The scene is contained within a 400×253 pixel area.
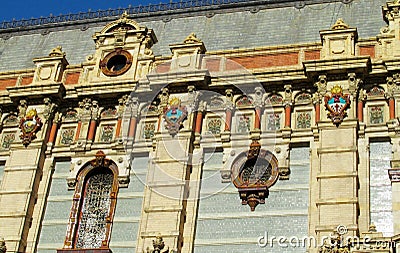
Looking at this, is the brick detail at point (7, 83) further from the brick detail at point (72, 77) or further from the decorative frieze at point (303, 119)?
the decorative frieze at point (303, 119)

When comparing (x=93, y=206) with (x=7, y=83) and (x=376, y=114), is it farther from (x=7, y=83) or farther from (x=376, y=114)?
(x=376, y=114)

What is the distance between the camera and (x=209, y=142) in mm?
29375

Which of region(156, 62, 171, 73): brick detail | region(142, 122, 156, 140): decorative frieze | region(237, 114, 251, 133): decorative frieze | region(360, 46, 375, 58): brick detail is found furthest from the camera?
region(156, 62, 171, 73): brick detail

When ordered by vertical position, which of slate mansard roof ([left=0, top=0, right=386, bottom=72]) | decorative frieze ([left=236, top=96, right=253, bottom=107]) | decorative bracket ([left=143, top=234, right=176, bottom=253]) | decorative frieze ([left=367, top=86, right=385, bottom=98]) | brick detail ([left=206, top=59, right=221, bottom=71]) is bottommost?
decorative bracket ([left=143, top=234, right=176, bottom=253])

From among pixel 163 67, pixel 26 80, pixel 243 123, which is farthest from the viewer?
pixel 26 80

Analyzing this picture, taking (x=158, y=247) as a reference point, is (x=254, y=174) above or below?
above

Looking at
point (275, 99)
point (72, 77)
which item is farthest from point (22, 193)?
point (275, 99)

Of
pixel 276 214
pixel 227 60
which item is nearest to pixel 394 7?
pixel 227 60

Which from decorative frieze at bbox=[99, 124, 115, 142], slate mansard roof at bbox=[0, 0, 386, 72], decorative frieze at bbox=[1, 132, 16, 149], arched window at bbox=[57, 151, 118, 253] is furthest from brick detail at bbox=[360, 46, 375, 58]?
decorative frieze at bbox=[1, 132, 16, 149]

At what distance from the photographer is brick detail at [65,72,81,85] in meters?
32.8

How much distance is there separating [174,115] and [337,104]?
6043 mm

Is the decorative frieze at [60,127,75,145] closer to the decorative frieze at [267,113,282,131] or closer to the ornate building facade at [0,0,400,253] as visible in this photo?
the ornate building facade at [0,0,400,253]

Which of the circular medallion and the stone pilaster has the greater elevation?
the circular medallion

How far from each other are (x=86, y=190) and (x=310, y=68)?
369 inches
